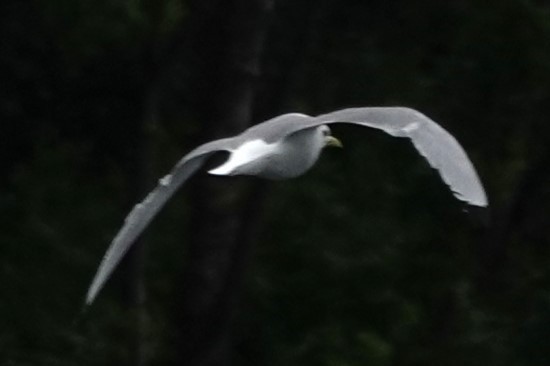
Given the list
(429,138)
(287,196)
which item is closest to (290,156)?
(429,138)

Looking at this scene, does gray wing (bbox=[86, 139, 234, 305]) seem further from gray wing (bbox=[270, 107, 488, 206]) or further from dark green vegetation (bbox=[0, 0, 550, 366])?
dark green vegetation (bbox=[0, 0, 550, 366])

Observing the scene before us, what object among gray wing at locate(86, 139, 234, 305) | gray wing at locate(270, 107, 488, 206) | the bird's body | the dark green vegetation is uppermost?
gray wing at locate(270, 107, 488, 206)

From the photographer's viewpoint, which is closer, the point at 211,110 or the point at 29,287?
the point at 211,110

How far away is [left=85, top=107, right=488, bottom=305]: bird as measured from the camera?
3.88m

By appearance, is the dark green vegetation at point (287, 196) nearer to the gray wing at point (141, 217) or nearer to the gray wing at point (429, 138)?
the gray wing at point (429, 138)

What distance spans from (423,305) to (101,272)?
5.14 m

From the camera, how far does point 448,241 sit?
9359 mm

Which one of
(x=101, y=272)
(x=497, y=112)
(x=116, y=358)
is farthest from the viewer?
(x=497, y=112)

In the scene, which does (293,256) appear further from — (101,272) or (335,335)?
(101,272)

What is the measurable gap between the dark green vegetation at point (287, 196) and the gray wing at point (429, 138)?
3345 millimetres

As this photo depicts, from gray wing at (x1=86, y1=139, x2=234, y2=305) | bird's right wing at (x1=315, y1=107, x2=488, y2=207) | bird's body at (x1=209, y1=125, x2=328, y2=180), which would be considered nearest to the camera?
bird's right wing at (x1=315, y1=107, x2=488, y2=207)

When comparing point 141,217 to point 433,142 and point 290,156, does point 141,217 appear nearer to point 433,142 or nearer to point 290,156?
point 290,156

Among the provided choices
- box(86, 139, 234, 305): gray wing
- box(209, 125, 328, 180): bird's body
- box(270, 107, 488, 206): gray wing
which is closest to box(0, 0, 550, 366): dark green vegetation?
box(209, 125, 328, 180): bird's body

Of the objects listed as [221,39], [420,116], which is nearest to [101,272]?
[420,116]
